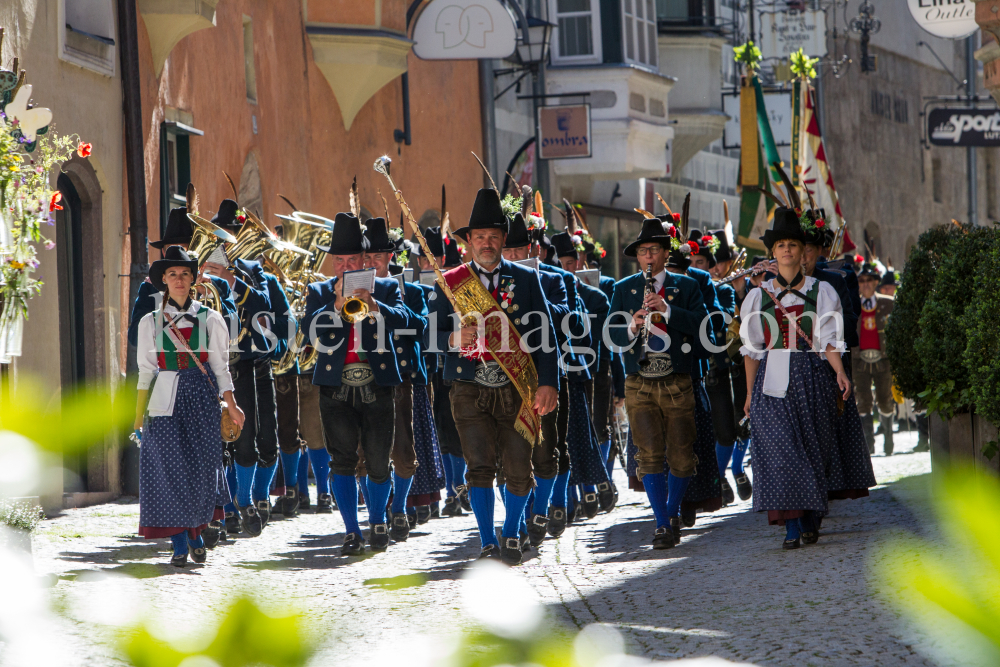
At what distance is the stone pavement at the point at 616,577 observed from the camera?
4.04 ft

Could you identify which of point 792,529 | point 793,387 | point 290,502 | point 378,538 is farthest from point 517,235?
point 792,529

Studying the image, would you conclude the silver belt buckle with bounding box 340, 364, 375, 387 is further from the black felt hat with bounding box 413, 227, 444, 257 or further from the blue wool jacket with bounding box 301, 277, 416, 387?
the black felt hat with bounding box 413, 227, 444, 257

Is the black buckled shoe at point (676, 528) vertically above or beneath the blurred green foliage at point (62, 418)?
beneath

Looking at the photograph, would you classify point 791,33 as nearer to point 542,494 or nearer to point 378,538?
point 542,494

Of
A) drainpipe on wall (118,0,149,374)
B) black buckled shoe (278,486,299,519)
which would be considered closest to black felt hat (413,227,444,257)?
black buckled shoe (278,486,299,519)

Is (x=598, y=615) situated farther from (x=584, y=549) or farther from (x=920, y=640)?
(x=920, y=640)

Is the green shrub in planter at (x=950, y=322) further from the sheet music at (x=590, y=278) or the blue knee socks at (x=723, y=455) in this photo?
the sheet music at (x=590, y=278)

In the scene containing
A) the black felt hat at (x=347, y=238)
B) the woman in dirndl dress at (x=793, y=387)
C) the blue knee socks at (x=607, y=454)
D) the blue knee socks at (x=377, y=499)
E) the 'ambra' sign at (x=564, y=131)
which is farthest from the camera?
the 'ambra' sign at (x=564, y=131)

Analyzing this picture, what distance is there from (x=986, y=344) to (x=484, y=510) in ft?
9.23

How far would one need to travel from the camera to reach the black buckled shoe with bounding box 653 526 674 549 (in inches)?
340

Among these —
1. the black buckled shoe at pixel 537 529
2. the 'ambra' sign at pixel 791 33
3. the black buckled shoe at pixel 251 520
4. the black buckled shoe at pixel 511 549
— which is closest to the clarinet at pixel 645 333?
the black buckled shoe at pixel 537 529

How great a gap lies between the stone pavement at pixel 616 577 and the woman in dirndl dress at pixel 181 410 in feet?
0.82

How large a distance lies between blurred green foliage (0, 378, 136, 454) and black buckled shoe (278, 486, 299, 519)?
10385 mm

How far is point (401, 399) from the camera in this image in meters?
9.86
